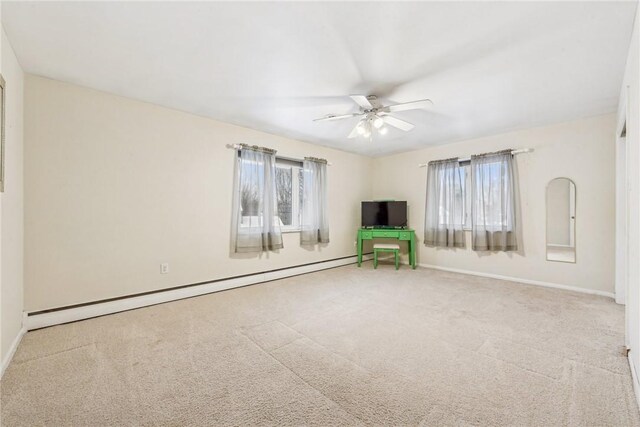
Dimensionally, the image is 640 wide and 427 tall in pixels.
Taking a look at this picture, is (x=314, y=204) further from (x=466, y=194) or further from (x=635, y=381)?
(x=635, y=381)

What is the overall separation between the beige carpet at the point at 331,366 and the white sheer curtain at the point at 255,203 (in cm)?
107

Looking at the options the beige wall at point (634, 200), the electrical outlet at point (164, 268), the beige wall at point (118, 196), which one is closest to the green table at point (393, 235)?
the beige wall at point (118, 196)

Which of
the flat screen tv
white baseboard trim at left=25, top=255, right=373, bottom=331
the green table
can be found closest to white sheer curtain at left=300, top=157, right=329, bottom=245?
white baseboard trim at left=25, top=255, right=373, bottom=331

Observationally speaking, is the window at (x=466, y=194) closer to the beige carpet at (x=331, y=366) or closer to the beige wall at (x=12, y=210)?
the beige carpet at (x=331, y=366)

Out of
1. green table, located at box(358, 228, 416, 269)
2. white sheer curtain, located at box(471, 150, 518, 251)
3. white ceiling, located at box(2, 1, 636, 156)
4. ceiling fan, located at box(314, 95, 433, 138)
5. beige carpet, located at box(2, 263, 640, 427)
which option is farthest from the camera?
green table, located at box(358, 228, 416, 269)

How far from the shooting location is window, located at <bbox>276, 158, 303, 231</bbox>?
454 centimetres

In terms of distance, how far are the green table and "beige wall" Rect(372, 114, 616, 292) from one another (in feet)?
1.80

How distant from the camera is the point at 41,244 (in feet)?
8.28

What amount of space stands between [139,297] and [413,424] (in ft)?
9.89

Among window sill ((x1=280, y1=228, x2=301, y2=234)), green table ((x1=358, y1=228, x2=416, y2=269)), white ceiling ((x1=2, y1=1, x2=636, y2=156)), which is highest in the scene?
white ceiling ((x1=2, y1=1, x2=636, y2=156))

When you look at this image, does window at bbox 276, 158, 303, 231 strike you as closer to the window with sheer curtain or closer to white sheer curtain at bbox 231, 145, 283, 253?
white sheer curtain at bbox 231, 145, 283, 253

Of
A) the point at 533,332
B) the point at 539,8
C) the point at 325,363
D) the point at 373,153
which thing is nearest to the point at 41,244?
the point at 325,363

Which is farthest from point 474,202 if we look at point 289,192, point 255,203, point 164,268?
point 164,268

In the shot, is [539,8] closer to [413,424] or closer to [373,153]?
[413,424]
